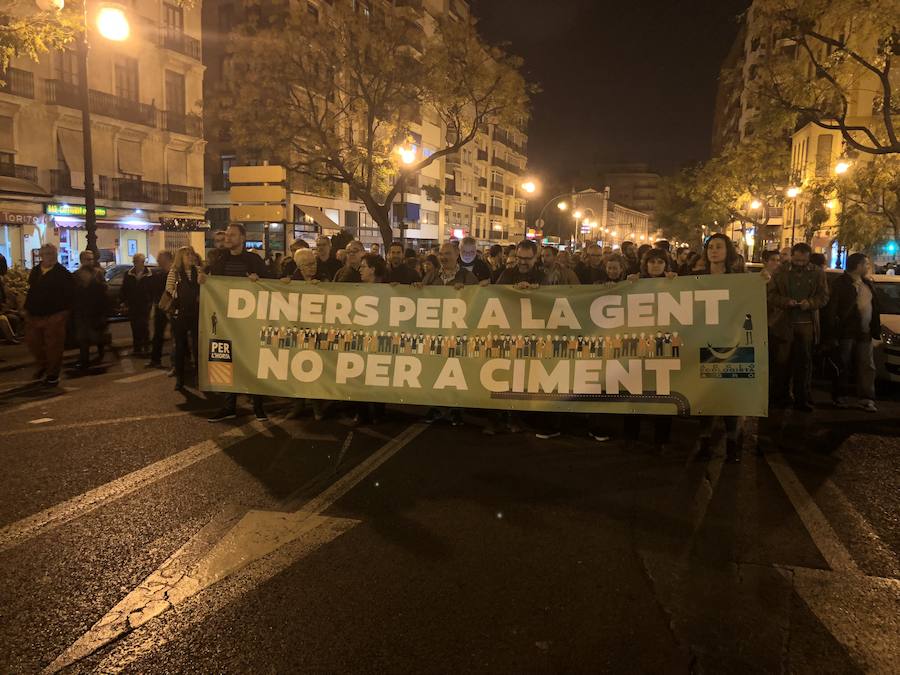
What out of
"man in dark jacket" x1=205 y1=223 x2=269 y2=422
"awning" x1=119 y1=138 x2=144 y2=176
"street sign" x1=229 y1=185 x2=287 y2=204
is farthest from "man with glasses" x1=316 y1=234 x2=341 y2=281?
"awning" x1=119 y1=138 x2=144 y2=176

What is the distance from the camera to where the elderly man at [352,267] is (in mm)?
7539

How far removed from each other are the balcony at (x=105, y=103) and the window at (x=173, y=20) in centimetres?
393

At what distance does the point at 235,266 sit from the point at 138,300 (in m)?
5.28

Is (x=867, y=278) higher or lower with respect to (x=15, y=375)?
higher

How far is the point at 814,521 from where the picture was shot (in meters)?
4.67

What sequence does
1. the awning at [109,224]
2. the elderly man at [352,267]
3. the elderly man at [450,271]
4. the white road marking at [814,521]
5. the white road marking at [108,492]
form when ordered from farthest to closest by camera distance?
1. the awning at [109,224]
2. the elderly man at [352,267]
3. the elderly man at [450,271]
4. the white road marking at [108,492]
5. the white road marking at [814,521]

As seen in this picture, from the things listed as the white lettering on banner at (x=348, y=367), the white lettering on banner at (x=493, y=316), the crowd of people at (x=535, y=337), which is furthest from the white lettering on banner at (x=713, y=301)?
the white lettering on banner at (x=348, y=367)

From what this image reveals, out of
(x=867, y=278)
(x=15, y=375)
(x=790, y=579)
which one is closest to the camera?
(x=790, y=579)

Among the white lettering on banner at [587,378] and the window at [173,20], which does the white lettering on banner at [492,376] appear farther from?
the window at [173,20]

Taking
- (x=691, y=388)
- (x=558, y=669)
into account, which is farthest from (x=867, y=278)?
(x=558, y=669)

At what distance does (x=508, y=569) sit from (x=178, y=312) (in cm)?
592

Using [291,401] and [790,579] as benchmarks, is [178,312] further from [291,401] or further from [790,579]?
[790,579]

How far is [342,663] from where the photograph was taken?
2.97 metres

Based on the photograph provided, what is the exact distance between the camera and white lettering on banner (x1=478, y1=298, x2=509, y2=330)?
634 cm
